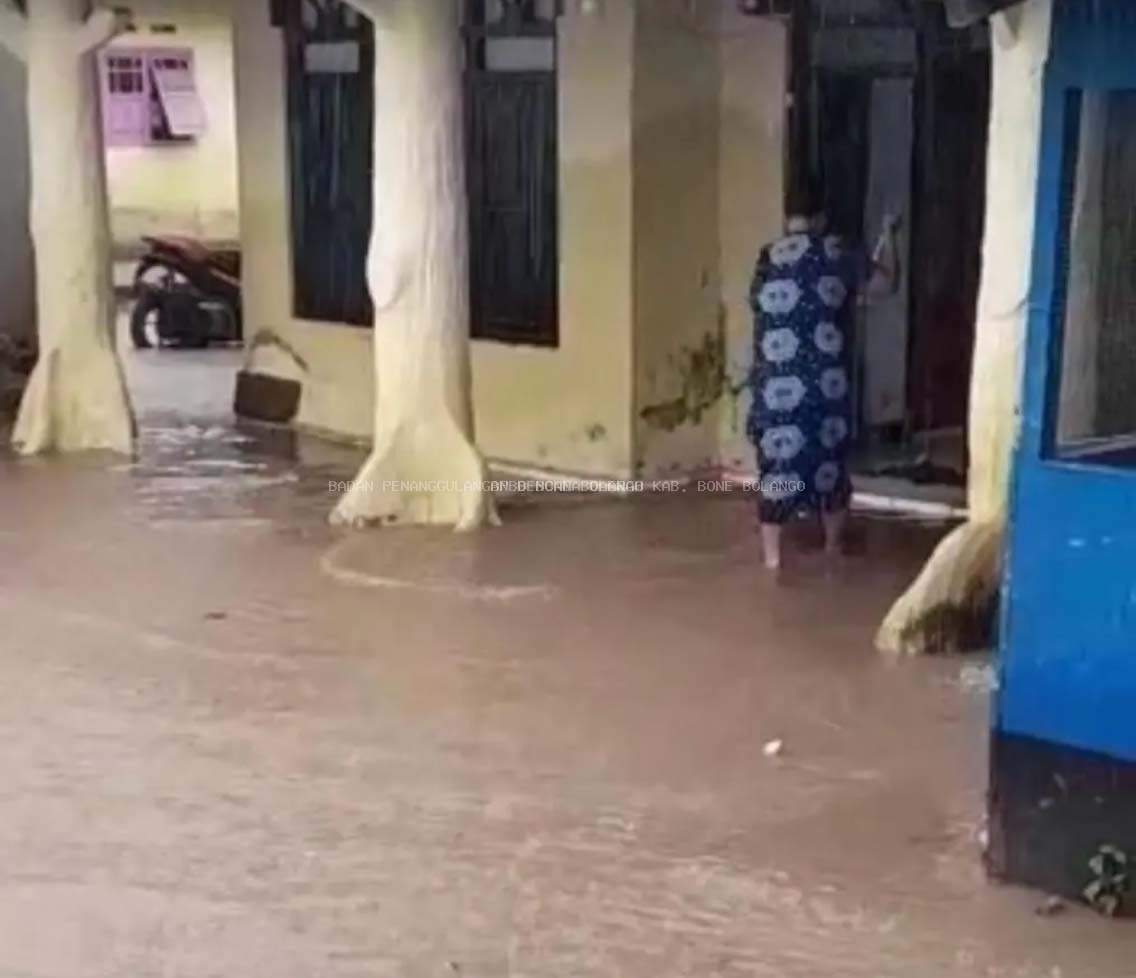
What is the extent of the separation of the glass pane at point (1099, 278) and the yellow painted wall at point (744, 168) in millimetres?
5102

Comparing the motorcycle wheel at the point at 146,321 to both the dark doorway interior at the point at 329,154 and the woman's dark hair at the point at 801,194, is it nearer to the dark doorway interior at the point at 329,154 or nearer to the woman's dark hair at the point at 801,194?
the dark doorway interior at the point at 329,154

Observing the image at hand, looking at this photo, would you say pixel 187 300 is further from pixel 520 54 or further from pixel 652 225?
pixel 652 225

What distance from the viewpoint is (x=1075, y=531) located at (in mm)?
4516

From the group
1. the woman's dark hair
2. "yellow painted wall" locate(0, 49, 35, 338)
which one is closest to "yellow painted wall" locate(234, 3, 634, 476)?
the woman's dark hair

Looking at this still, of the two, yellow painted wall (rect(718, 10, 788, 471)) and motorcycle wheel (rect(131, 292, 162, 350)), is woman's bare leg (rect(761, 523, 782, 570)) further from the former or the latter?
motorcycle wheel (rect(131, 292, 162, 350))

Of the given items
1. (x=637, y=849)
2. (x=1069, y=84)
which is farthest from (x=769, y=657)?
(x=1069, y=84)

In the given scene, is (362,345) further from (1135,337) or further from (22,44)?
(1135,337)

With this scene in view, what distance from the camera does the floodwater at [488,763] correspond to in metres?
4.62

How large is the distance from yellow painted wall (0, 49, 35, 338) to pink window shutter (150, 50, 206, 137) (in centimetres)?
683

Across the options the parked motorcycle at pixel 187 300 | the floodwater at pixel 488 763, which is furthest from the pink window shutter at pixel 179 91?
the floodwater at pixel 488 763

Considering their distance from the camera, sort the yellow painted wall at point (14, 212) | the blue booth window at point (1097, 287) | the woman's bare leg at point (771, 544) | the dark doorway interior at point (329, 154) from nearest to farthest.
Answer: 1. the blue booth window at point (1097, 287)
2. the woman's bare leg at point (771, 544)
3. the dark doorway interior at point (329, 154)
4. the yellow painted wall at point (14, 212)

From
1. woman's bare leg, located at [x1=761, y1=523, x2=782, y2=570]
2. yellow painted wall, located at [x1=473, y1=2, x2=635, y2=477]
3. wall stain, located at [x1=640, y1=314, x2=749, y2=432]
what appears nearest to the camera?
woman's bare leg, located at [x1=761, y1=523, x2=782, y2=570]

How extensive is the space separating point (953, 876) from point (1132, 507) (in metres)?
1.05

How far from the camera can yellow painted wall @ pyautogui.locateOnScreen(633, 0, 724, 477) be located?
995 cm
